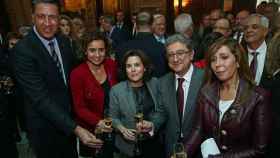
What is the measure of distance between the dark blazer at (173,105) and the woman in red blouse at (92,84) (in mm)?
702

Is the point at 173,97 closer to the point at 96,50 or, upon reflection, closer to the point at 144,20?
the point at 96,50

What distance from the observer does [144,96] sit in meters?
2.98

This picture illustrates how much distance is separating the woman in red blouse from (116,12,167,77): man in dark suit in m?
0.51

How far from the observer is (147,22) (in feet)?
13.6

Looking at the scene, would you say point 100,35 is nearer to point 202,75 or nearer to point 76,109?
point 76,109

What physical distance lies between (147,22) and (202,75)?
167cm

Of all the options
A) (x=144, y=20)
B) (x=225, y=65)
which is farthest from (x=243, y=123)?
(x=144, y=20)

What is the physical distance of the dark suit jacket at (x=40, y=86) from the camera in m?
2.72

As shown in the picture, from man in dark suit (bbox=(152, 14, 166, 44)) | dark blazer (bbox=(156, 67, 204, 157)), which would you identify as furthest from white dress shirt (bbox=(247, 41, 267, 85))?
man in dark suit (bbox=(152, 14, 166, 44))

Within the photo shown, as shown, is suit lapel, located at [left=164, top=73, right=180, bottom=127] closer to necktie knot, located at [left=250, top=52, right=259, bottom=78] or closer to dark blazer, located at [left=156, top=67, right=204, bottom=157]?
dark blazer, located at [left=156, top=67, right=204, bottom=157]

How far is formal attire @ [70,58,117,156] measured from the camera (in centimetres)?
315

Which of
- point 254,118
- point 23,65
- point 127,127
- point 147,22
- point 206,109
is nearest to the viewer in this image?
point 254,118

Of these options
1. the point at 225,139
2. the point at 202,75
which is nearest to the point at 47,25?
the point at 202,75

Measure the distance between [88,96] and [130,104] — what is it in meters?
0.56
